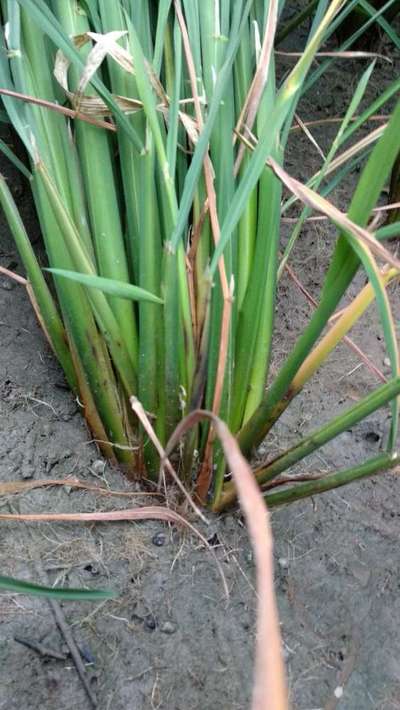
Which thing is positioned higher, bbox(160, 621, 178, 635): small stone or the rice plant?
the rice plant

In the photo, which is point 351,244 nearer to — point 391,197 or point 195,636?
point 195,636

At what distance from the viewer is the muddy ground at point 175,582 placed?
68 centimetres

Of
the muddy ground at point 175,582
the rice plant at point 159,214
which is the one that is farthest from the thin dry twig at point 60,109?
the muddy ground at point 175,582

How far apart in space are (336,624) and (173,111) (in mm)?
562

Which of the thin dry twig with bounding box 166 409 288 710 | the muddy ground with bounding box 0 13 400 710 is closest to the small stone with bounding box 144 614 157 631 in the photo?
the muddy ground with bounding box 0 13 400 710

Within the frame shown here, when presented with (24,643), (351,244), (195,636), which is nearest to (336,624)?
(195,636)

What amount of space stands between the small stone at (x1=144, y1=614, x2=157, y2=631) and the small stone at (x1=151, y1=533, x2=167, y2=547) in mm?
85

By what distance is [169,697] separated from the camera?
2.19 feet

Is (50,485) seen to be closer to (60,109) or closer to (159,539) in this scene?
(159,539)

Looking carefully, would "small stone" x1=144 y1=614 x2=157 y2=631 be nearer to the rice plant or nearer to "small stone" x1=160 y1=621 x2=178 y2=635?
"small stone" x1=160 y1=621 x2=178 y2=635

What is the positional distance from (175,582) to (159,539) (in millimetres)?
53

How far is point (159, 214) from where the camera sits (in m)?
0.77

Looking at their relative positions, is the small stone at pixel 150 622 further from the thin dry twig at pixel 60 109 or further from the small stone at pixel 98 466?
the thin dry twig at pixel 60 109

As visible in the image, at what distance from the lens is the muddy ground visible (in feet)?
2.22
